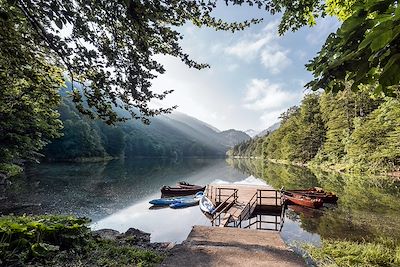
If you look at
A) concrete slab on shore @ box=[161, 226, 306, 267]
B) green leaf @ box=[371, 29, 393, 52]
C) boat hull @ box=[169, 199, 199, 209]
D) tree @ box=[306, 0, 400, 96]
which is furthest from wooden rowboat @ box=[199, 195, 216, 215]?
green leaf @ box=[371, 29, 393, 52]

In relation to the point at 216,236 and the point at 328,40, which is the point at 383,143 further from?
the point at 328,40

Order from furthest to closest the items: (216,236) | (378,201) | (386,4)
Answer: (378,201) < (216,236) < (386,4)

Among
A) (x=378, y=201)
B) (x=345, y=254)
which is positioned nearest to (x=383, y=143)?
(x=378, y=201)

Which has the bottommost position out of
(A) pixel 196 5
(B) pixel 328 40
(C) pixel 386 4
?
(C) pixel 386 4

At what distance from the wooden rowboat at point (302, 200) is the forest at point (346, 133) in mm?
9488

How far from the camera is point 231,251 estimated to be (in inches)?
317

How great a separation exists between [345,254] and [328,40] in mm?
10409

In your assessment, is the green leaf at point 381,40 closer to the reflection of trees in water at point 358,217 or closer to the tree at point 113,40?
the tree at point 113,40

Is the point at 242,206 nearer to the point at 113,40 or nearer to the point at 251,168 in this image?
the point at 113,40

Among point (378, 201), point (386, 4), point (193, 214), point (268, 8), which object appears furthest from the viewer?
point (378, 201)

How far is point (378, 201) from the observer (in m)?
24.7

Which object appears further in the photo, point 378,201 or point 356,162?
point 356,162

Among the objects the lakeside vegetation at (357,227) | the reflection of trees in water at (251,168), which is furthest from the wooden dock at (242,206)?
the reflection of trees in water at (251,168)

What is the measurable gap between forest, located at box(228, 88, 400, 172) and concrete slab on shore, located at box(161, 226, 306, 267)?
1629cm
